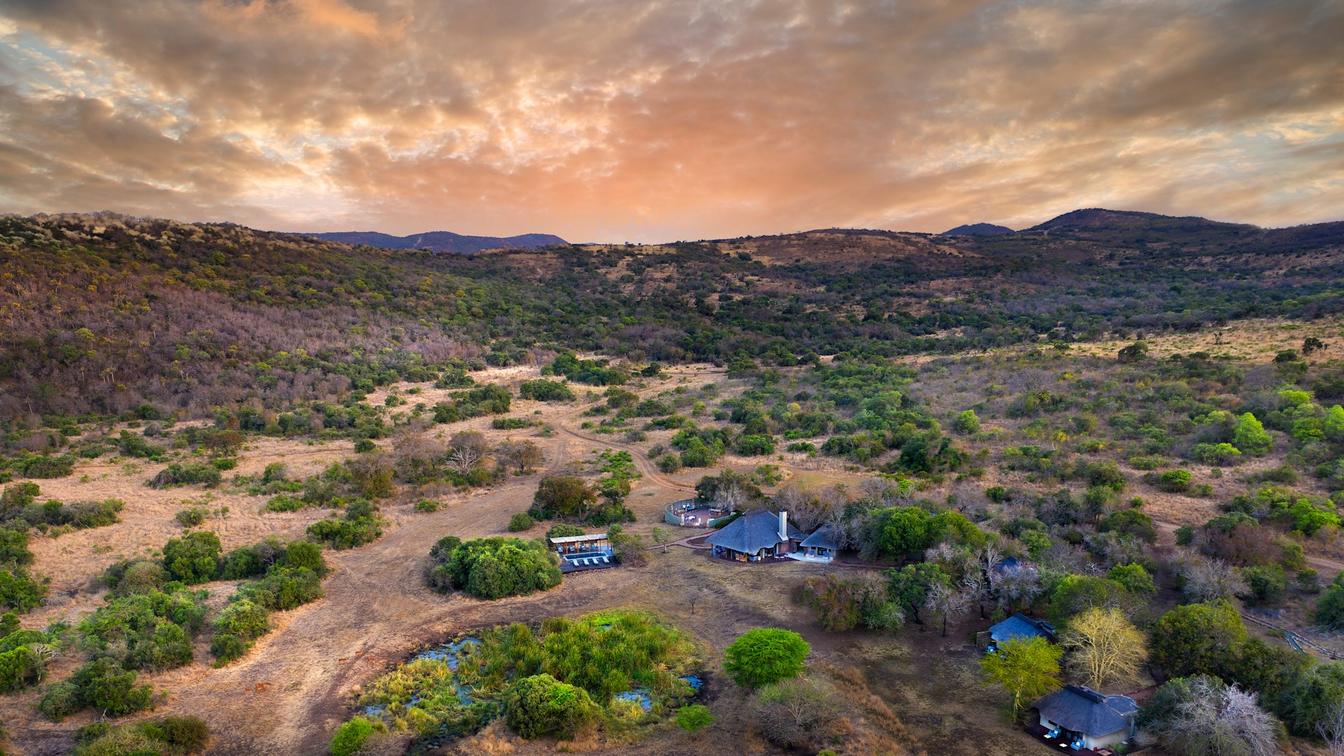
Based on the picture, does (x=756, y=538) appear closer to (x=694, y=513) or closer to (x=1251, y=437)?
(x=694, y=513)

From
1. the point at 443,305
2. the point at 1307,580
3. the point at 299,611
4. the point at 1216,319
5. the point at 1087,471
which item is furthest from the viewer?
the point at 443,305

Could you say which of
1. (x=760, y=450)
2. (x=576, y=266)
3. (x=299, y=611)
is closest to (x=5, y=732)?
(x=299, y=611)

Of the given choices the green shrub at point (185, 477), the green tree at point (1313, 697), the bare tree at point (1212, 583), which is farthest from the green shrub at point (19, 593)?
the bare tree at point (1212, 583)

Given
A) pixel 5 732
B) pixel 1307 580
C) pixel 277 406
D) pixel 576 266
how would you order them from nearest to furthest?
pixel 5 732 → pixel 1307 580 → pixel 277 406 → pixel 576 266

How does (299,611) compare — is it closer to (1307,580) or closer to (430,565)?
(430,565)

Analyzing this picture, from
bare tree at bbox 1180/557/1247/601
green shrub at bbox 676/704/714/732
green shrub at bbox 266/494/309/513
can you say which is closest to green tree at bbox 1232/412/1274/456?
bare tree at bbox 1180/557/1247/601

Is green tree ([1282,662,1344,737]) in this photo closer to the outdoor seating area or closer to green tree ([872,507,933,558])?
green tree ([872,507,933,558])

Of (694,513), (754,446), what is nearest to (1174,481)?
(754,446)

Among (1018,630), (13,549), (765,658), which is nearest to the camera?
(765,658)
